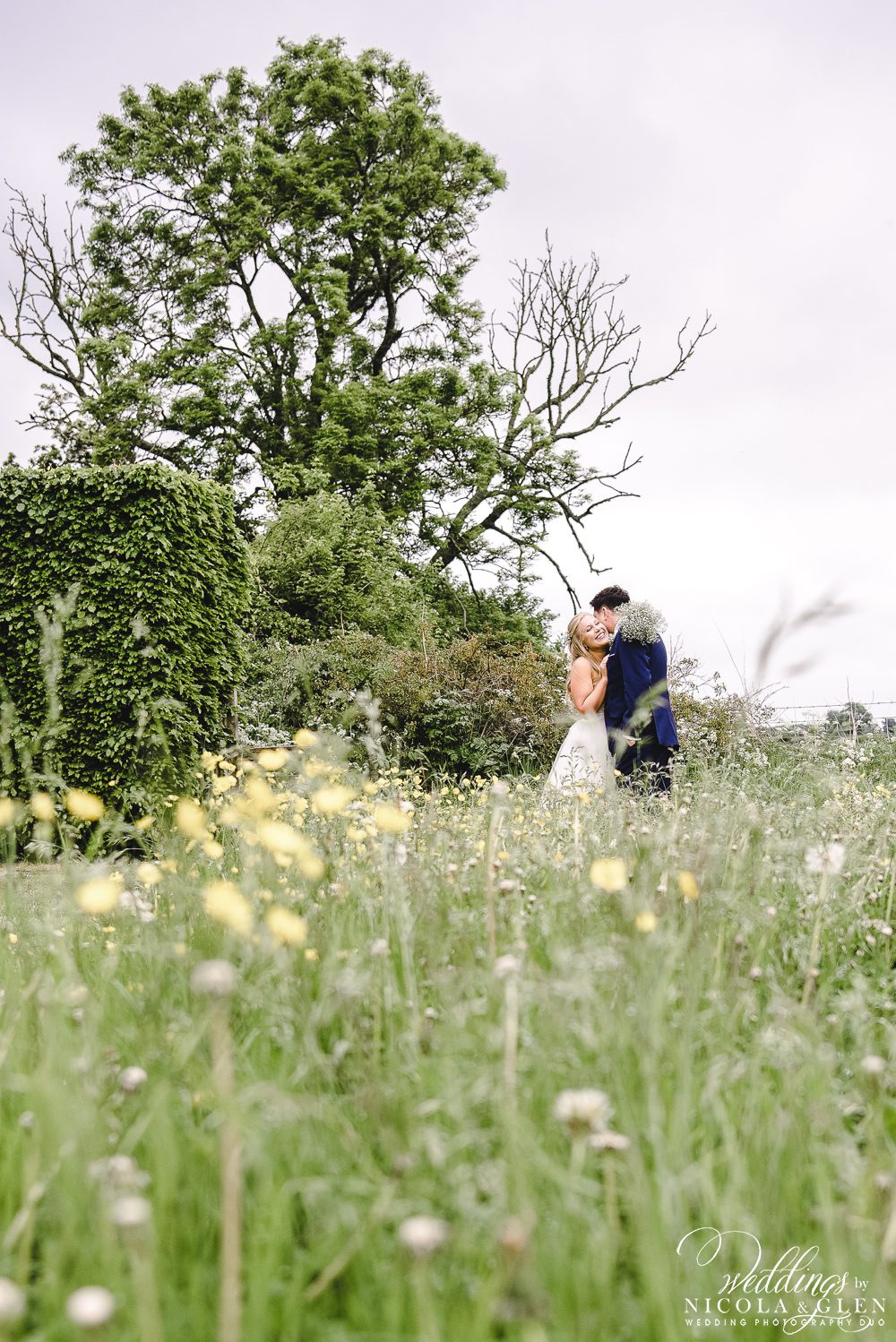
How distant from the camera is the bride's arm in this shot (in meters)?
7.43

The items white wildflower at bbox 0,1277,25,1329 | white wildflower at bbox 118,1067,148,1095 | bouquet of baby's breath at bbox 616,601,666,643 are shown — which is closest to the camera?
white wildflower at bbox 0,1277,25,1329

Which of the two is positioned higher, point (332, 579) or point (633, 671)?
point (332, 579)

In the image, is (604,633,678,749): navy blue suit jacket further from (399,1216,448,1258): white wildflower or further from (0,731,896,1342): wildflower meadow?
(399,1216,448,1258): white wildflower

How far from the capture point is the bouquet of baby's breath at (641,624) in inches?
240

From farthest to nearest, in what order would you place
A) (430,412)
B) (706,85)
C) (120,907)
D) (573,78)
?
(430,412), (573,78), (706,85), (120,907)

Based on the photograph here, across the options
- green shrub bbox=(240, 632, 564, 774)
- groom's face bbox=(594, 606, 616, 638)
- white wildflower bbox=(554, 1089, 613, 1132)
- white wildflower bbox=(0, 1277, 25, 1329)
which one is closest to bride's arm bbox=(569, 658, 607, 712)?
groom's face bbox=(594, 606, 616, 638)

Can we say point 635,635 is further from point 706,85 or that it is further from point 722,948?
point 706,85

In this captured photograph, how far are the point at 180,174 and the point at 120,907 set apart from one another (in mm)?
20343

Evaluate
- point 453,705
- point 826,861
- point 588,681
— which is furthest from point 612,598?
point 826,861

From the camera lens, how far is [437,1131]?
3.89 feet

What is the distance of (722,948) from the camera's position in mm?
2162

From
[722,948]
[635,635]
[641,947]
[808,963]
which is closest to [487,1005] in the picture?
[641,947]

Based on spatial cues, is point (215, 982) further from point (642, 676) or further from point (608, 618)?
point (608, 618)

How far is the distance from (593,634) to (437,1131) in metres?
6.81
